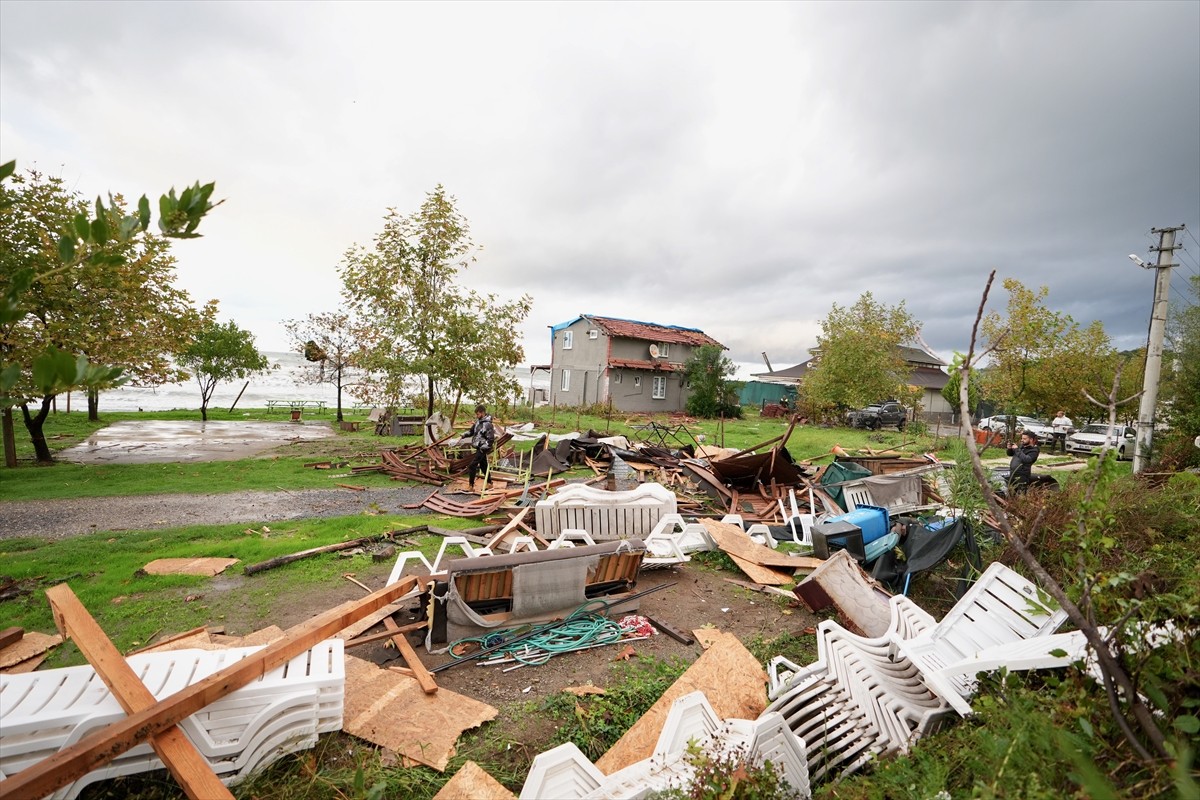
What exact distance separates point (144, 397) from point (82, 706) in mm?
61138

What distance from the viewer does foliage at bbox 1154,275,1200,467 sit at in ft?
39.7

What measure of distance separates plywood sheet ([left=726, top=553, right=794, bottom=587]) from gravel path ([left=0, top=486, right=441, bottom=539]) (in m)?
6.03

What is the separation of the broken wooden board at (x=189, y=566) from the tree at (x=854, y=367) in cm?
2695

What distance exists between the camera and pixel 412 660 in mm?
4379

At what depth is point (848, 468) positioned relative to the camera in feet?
34.9

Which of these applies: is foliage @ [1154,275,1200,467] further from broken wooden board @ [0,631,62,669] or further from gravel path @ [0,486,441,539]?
broken wooden board @ [0,631,62,669]

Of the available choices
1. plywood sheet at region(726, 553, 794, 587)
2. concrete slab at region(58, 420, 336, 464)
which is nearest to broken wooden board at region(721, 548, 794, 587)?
plywood sheet at region(726, 553, 794, 587)

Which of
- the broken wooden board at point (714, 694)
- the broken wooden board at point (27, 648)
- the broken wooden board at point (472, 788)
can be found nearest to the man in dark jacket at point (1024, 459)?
the broken wooden board at point (714, 694)

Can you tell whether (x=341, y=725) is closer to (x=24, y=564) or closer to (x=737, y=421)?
(x=24, y=564)

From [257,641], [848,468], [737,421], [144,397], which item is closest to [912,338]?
[737,421]

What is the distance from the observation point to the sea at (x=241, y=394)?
29578 mm

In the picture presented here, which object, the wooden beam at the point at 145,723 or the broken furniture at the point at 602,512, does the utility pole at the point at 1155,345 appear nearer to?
the broken furniture at the point at 602,512

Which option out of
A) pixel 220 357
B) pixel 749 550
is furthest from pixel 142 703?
pixel 220 357

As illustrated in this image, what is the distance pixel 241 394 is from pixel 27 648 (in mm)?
28841
